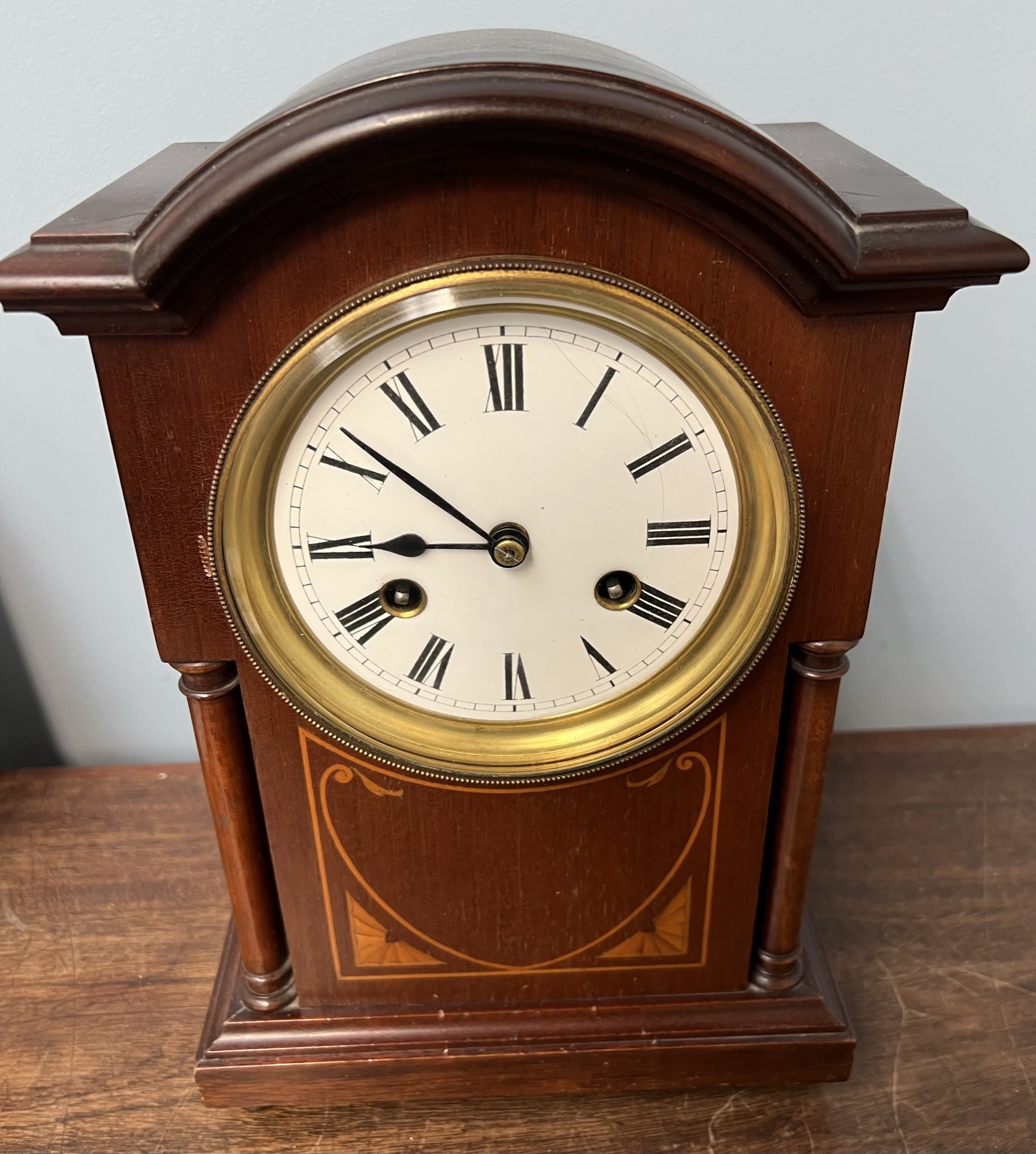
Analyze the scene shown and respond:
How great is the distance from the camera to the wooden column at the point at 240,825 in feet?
2.76

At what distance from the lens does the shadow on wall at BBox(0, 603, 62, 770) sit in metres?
1.43

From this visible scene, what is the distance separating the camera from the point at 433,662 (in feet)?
2.66

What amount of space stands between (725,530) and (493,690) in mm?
223

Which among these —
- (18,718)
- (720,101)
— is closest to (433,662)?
(720,101)

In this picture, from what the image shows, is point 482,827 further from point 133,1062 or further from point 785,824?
point 133,1062

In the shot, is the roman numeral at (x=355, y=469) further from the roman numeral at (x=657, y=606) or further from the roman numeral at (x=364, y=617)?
the roman numeral at (x=657, y=606)

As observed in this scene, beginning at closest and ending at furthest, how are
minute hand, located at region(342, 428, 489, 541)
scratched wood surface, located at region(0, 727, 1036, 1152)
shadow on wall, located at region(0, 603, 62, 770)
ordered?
minute hand, located at region(342, 428, 489, 541)
scratched wood surface, located at region(0, 727, 1036, 1152)
shadow on wall, located at region(0, 603, 62, 770)

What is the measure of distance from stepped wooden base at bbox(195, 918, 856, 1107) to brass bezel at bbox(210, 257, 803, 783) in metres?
0.30

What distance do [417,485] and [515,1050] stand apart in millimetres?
573

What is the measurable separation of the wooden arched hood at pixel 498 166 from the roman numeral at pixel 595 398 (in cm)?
12

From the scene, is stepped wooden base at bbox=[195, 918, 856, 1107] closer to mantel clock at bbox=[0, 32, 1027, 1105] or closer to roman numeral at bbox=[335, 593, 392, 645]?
mantel clock at bbox=[0, 32, 1027, 1105]

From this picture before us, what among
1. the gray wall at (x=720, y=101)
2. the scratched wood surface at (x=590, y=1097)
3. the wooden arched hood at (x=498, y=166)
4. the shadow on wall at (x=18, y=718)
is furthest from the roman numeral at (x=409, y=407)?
the shadow on wall at (x=18, y=718)

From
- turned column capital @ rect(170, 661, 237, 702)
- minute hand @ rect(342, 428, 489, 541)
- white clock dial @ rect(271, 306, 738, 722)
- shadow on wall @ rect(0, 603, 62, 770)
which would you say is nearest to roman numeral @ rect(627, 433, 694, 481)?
white clock dial @ rect(271, 306, 738, 722)

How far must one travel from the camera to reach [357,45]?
1054mm
